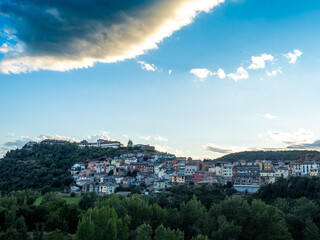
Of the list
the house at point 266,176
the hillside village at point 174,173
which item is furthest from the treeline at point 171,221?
the hillside village at point 174,173

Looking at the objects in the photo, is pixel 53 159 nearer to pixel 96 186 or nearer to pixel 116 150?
pixel 116 150

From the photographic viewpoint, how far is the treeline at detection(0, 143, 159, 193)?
7456 cm

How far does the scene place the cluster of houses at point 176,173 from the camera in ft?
197

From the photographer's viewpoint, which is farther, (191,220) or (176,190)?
(176,190)

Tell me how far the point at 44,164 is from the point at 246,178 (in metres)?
64.1

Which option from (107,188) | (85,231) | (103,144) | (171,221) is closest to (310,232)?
(171,221)

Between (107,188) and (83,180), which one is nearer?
(107,188)

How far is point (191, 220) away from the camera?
95.0ft

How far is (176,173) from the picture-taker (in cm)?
6669

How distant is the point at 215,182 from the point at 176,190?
402 inches

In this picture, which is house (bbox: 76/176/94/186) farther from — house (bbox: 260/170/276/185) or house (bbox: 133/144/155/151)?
house (bbox: 260/170/276/185)

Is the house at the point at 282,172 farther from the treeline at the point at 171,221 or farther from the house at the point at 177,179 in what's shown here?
the treeline at the point at 171,221

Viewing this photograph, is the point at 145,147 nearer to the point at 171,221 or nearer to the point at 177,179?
the point at 177,179

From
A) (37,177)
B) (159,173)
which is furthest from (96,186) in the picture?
(37,177)
